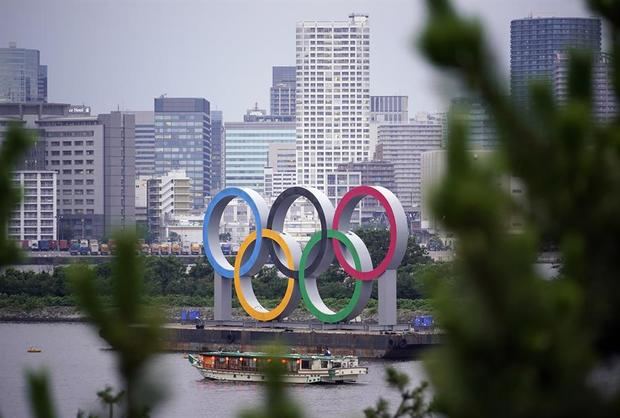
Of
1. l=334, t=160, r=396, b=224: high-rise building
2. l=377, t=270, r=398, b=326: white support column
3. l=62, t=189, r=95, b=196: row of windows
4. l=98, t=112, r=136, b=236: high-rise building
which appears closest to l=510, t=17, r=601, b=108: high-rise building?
l=334, t=160, r=396, b=224: high-rise building

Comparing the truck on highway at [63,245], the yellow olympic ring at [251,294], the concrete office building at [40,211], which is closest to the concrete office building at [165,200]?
the concrete office building at [40,211]

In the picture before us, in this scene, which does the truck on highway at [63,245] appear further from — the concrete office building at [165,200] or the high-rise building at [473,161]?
the high-rise building at [473,161]

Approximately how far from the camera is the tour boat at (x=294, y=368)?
42.1 meters

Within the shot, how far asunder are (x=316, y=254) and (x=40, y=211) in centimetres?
7966

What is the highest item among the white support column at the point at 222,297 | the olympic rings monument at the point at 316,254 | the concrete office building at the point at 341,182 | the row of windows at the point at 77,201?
the concrete office building at the point at 341,182

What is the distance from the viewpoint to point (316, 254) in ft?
153

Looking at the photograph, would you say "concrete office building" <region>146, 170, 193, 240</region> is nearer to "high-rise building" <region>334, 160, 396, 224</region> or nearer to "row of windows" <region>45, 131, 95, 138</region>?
"row of windows" <region>45, 131, 95, 138</region>

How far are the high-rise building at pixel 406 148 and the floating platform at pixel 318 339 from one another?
→ 129 metres

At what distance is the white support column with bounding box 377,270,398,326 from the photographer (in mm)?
45625

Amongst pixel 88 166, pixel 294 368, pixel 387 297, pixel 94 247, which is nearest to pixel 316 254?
pixel 387 297

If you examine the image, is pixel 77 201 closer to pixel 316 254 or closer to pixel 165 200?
pixel 165 200

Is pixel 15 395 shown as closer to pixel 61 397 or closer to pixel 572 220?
pixel 61 397

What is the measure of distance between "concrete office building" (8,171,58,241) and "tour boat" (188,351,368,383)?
78200 mm

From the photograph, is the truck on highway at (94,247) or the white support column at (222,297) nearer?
the white support column at (222,297)
